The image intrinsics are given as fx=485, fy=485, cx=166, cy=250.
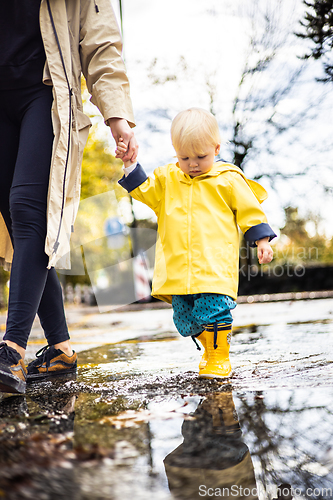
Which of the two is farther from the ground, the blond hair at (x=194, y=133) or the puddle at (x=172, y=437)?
the blond hair at (x=194, y=133)

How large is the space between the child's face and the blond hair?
0.07 feet

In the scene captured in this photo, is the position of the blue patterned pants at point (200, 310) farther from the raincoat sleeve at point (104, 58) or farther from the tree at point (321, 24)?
the tree at point (321, 24)

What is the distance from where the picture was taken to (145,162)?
16.6 m

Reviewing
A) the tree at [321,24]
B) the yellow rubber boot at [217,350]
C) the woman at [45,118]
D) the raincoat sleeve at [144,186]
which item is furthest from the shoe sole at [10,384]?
the tree at [321,24]

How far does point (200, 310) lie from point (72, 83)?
1.21m

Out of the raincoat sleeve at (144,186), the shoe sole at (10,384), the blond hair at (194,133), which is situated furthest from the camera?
the raincoat sleeve at (144,186)

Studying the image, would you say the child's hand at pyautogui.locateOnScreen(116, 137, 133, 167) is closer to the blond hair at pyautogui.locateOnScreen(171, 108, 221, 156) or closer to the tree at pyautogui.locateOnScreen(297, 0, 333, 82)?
the blond hair at pyautogui.locateOnScreen(171, 108, 221, 156)

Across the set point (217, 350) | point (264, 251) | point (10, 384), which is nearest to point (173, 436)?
point (10, 384)

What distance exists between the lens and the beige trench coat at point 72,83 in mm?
2129

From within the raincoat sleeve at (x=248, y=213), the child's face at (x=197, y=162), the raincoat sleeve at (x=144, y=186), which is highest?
the child's face at (x=197, y=162)

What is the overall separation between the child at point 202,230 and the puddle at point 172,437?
0.28 m

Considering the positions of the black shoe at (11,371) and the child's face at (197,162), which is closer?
the black shoe at (11,371)

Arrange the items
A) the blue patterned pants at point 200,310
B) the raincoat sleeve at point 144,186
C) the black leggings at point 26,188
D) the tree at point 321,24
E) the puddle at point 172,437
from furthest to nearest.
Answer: the tree at point 321,24 → the raincoat sleeve at point 144,186 → the blue patterned pants at point 200,310 → the black leggings at point 26,188 → the puddle at point 172,437

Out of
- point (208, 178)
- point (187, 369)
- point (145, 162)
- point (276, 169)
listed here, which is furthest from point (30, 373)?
point (276, 169)
